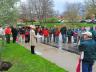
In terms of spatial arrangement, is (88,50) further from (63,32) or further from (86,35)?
(63,32)

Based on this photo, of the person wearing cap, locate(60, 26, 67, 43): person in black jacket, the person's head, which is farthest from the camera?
locate(60, 26, 67, 43): person in black jacket

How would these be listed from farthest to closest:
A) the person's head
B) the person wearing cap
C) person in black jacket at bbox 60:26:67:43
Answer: person in black jacket at bbox 60:26:67:43, the person wearing cap, the person's head

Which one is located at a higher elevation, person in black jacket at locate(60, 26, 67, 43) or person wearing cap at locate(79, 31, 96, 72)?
person wearing cap at locate(79, 31, 96, 72)

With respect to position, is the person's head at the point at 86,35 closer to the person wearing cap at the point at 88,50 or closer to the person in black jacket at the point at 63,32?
the person wearing cap at the point at 88,50

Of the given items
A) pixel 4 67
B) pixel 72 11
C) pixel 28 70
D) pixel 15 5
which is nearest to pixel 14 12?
pixel 15 5

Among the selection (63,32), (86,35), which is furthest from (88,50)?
(63,32)

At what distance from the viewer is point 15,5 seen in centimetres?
2356

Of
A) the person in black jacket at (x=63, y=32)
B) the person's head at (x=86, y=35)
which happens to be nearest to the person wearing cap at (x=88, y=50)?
the person's head at (x=86, y=35)

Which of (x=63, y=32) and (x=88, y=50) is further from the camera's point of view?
(x=63, y=32)

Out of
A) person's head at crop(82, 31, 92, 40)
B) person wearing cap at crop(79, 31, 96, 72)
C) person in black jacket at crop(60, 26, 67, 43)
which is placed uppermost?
person's head at crop(82, 31, 92, 40)

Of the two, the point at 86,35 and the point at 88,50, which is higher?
the point at 86,35

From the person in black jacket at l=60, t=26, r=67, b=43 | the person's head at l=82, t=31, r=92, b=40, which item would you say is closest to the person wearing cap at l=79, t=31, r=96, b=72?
the person's head at l=82, t=31, r=92, b=40

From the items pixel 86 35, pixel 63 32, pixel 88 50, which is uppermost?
→ pixel 86 35

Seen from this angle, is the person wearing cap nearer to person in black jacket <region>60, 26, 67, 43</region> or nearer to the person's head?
the person's head
